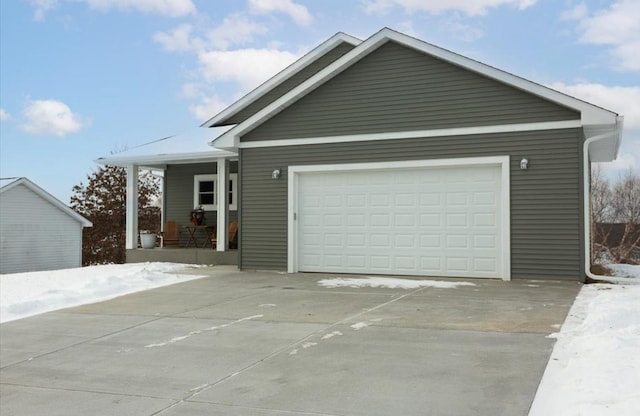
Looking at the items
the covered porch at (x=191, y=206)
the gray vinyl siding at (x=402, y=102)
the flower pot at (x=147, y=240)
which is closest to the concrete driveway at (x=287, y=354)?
the gray vinyl siding at (x=402, y=102)

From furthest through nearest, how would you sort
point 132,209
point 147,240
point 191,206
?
point 191,206, point 147,240, point 132,209

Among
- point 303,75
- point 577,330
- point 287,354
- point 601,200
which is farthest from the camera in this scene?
point 601,200

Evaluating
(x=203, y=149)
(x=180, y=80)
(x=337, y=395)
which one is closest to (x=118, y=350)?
(x=337, y=395)

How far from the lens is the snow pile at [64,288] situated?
27.1ft

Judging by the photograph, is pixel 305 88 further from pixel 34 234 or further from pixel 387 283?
pixel 34 234

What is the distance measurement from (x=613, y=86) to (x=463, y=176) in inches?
577

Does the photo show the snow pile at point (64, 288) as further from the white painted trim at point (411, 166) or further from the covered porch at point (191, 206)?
the white painted trim at point (411, 166)

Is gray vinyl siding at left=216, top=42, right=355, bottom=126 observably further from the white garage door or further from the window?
the white garage door

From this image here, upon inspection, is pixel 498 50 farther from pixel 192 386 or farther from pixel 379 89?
pixel 192 386

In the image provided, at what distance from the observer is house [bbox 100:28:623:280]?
395 inches

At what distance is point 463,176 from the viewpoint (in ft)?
35.3

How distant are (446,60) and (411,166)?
2.05 meters

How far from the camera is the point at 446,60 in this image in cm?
1075

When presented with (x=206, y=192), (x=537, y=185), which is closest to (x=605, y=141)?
(x=537, y=185)
